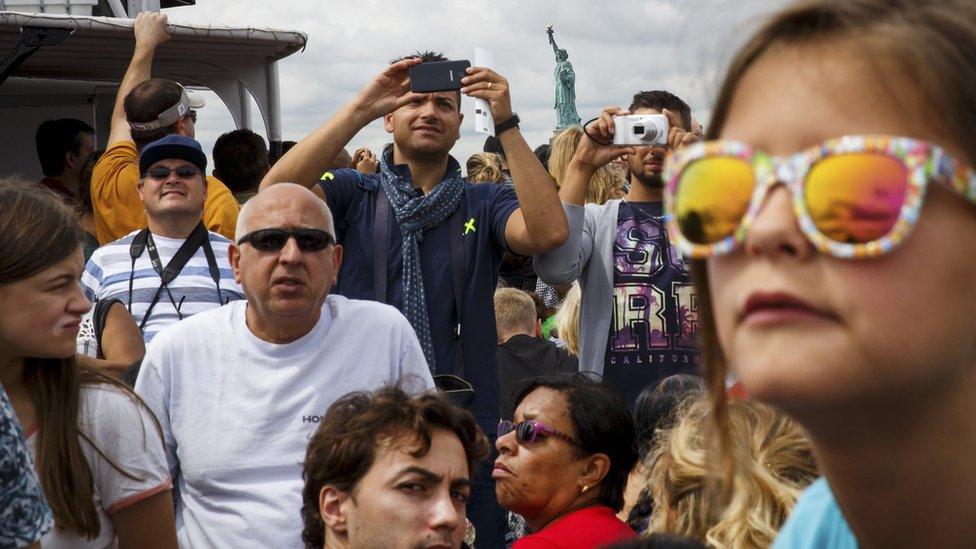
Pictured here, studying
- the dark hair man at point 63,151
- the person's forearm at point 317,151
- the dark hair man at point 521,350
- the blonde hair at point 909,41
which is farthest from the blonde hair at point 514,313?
the blonde hair at point 909,41

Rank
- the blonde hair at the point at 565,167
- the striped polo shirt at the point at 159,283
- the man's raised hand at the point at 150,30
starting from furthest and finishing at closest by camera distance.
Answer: the blonde hair at the point at 565,167
the man's raised hand at the point at 150,30
the striped polo shirt at the point at 159,283

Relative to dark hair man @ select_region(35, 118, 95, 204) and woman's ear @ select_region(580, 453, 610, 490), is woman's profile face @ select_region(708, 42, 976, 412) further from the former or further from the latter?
dark hair man @ select_region(35, 118, 95, 204)

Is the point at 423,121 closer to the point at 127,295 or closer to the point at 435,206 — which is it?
the point at 435,206

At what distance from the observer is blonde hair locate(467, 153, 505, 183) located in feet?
26.3

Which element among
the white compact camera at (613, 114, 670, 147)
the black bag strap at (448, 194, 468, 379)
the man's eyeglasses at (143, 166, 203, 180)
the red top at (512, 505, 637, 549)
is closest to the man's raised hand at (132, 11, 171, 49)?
the man's eyeglasses at (143, 166, 203, 180)

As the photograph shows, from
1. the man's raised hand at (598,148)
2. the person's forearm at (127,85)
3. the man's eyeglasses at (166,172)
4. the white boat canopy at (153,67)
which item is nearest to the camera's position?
the man's raised hand at (598,148)

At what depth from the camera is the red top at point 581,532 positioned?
3641 millimetres

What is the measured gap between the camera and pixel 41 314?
10.0 ft

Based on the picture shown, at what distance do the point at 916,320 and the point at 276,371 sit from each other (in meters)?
3.00

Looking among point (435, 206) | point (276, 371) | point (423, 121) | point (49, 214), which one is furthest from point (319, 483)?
point (423, 121)

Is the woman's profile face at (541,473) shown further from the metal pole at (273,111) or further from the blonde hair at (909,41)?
the metal pole at (273,111)

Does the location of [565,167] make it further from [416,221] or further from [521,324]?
[416,221]

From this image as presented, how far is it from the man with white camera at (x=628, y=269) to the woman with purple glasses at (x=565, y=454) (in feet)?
1.65

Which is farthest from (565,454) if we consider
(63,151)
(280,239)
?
(63,151)
